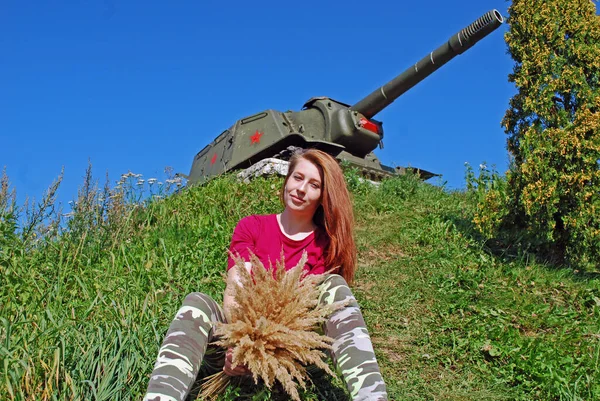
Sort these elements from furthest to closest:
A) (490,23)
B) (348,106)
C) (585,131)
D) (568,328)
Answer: (348,106), (490,23), (585,131), (568,328)

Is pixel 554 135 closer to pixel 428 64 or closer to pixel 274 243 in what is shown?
pixel 274 243

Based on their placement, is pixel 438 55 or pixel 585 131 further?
pixel 438 55

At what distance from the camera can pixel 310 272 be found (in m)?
3.27

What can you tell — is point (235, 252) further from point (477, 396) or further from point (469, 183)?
point (469, 183)

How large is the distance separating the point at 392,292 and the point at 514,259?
4.80ft

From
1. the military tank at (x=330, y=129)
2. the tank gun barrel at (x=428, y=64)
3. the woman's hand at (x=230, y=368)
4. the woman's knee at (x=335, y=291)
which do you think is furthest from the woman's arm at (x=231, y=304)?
the tank gun barrel at (x=428, y=64)

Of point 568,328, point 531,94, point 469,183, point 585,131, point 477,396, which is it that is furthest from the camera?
point 469,183

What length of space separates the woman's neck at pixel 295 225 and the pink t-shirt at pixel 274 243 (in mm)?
34

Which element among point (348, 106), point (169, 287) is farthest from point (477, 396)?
point (348, 106)

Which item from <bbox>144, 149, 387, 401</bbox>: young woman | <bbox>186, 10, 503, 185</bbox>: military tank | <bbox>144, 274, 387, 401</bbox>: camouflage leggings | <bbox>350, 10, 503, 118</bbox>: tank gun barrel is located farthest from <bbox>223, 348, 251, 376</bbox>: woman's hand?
<bbox>350, 10, 503, 118</bbox>: tank gun barrel

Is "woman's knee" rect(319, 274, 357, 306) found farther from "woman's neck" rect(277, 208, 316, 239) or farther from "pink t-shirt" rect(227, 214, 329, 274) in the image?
"woman's neck" rect(277, 208, 316, 239)

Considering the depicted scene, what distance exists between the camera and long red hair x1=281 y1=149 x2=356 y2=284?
3.27 meters

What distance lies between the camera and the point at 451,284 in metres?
5.07

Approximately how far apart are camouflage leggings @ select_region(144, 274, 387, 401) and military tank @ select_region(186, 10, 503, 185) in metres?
6.42
